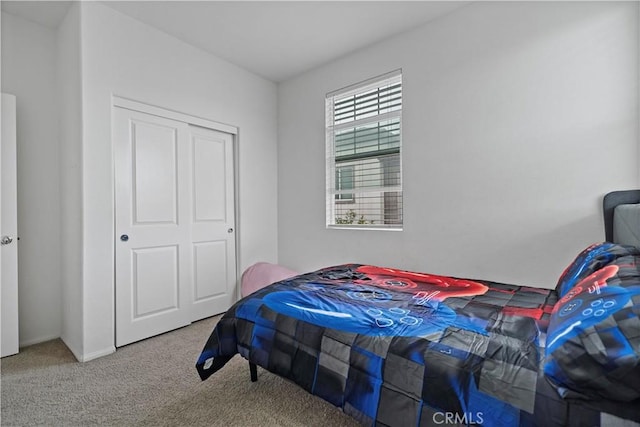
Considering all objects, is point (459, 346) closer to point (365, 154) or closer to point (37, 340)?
point (365, 154)

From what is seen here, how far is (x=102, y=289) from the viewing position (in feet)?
7.89

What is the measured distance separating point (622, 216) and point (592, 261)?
737 millimetres

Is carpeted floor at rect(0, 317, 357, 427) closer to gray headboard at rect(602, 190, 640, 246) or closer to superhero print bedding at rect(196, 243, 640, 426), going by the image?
superhero print bedding at rect(196, 243, 640, 426)

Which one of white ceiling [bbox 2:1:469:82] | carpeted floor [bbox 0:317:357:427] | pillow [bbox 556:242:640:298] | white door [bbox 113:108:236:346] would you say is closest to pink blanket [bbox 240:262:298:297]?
white door [bbox 113:108:236:346]

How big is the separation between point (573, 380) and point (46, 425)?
7.68 feet

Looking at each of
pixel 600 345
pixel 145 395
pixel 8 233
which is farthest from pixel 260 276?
pixel 600 345

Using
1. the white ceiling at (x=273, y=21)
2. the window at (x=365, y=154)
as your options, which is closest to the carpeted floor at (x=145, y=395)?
the window at (x=365, y=154)

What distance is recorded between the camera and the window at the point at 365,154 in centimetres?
303

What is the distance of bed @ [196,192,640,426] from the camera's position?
0.79 m

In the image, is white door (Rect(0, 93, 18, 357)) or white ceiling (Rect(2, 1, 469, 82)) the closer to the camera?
white door (Rect(0, 93, 18, 357))

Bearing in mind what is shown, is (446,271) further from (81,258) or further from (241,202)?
(81,258)

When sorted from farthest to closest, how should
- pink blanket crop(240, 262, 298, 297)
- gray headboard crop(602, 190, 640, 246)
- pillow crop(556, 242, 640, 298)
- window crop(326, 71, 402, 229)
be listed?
pink blanket crop(240, 262, 298, 297), window crop(326, 71, 402, 229), gray headboard crop(602, 190, 640, 246), pillow crop(556, 242, 640, 298)

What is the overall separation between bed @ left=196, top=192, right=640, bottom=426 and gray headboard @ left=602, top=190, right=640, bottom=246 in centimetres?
2

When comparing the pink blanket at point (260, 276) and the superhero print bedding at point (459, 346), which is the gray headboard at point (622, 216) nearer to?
the superhero print bedding at point (459, 346)
